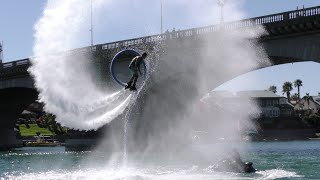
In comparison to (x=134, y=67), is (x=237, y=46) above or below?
above

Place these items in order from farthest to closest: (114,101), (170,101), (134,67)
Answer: (170,101) < (114,101) < (134,67)

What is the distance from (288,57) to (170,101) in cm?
2097

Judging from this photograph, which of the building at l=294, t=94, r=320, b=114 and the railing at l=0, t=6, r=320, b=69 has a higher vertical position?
the railing at l=0, t=6, r=320, b=69

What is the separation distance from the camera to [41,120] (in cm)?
16288

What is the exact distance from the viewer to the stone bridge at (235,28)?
55688mm

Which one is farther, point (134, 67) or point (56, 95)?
point (56, 95)

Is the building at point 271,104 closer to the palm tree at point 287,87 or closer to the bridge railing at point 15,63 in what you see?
the palm tree at point 287,87

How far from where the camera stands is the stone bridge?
183 ft

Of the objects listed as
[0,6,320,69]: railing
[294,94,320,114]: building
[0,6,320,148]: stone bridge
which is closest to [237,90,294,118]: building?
[294,94,320,114]: building

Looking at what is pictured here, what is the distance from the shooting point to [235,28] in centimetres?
6125

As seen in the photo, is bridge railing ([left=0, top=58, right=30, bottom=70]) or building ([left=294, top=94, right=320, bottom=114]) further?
building ([left=294, top=94, right=320, bottom=114])

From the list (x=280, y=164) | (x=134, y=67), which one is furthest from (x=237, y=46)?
(x=134, y=67)

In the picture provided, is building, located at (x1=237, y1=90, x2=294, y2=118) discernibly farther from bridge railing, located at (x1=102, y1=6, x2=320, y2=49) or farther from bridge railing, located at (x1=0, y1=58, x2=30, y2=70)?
bridge railing, located at (x1=102, y1=6, x2=320, y2=49)

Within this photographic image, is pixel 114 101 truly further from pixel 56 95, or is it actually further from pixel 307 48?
pixel 307 48
